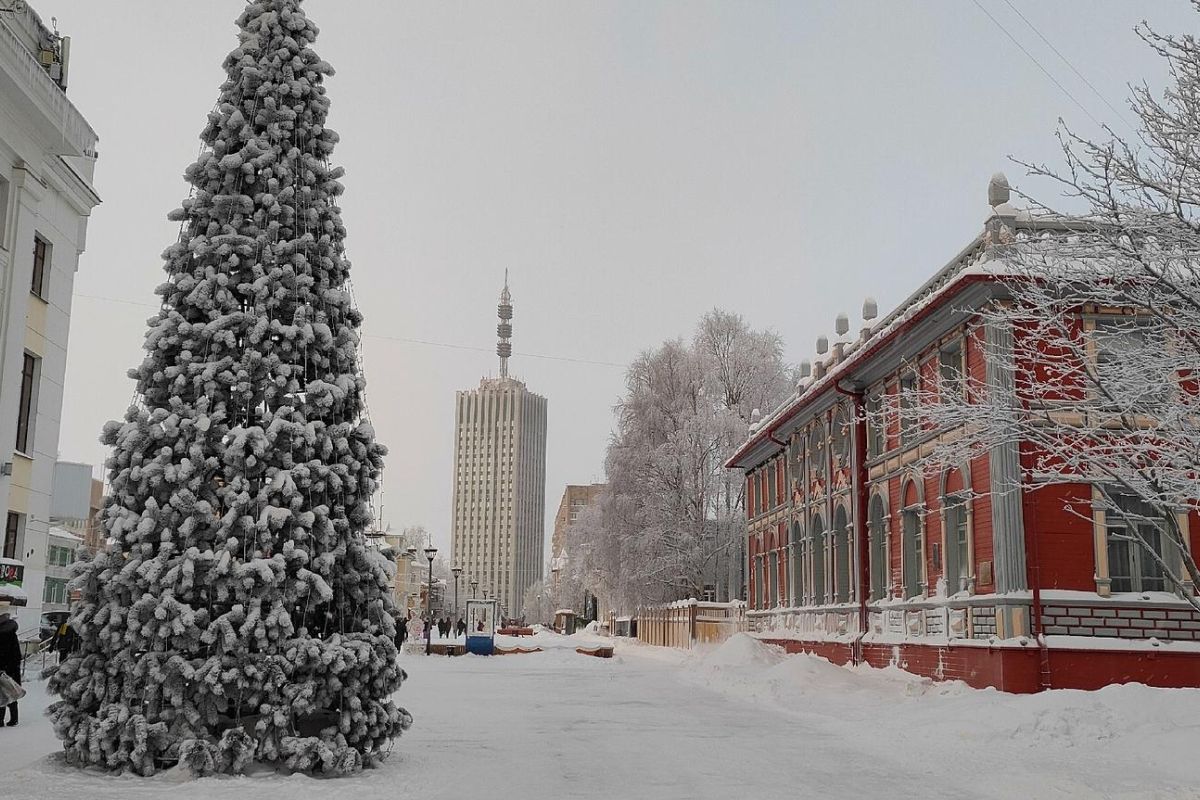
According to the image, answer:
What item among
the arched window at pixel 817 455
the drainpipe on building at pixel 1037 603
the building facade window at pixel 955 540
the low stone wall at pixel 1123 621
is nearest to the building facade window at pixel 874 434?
the arched window at pixel 817 455

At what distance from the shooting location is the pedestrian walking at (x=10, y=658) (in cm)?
1301

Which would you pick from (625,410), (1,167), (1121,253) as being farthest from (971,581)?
(625,410)

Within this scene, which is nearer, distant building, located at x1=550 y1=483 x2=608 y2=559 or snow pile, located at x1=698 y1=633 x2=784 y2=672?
snow pile, located at x1=698 y1=633 x2=784 y2=672

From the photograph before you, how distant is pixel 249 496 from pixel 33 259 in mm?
11132

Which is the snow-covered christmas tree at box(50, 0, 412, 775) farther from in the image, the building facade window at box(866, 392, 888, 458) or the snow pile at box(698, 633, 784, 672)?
the snow pile at box(698, 633, 784, 672)

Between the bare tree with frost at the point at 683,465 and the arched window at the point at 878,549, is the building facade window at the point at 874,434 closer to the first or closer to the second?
the arched window at the point at 878,549

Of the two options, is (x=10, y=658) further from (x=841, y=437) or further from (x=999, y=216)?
(x=841, y=437)

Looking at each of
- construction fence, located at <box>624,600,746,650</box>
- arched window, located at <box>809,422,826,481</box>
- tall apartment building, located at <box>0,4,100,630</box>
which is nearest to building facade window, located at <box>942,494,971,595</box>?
arched window, located at <box>809,422,826,481</box>

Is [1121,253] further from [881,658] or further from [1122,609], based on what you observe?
[881,658]

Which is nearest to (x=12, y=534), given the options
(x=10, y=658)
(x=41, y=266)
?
(x=41, y=266)

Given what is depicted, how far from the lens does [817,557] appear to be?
101ft

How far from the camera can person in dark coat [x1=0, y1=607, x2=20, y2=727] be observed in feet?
43.3

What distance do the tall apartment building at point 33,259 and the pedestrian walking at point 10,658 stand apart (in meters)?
2.31

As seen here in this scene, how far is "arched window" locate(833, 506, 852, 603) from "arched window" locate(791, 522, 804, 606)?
13.1 feet
